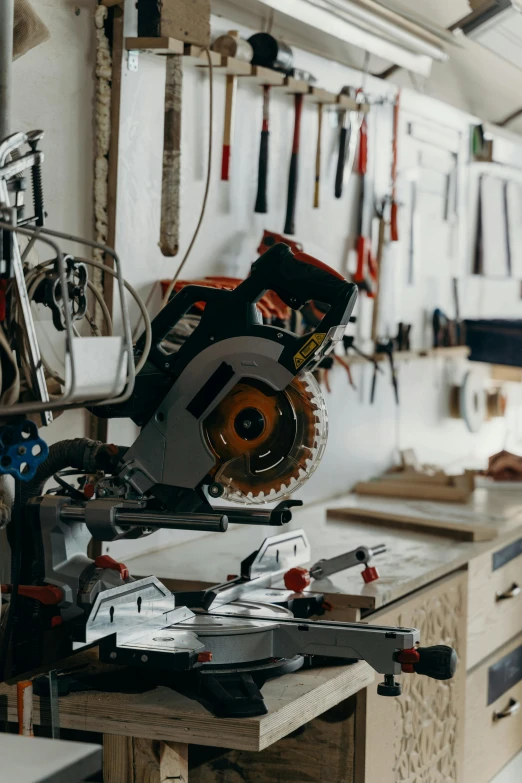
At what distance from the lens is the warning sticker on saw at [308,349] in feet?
5.88

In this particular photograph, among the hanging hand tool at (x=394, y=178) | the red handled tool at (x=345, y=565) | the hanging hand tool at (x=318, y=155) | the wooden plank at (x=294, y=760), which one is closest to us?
the wooden plank at (x=294, y=760)

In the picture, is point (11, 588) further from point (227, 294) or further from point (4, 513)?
point (227, 294)

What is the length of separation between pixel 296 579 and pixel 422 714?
2.02ft

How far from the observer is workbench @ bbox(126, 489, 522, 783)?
2.28m

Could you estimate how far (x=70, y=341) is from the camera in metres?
1.51

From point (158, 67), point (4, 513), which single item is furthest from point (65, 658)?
point (158, 67)

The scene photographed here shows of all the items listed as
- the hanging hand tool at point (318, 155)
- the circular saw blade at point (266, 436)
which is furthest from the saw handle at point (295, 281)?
the hanging hand tool at point (318, 155)

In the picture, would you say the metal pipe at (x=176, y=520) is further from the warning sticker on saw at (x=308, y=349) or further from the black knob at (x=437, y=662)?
the black knob at (x=437, y=662)

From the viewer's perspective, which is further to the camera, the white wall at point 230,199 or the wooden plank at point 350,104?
the wooden plank at point 350,104

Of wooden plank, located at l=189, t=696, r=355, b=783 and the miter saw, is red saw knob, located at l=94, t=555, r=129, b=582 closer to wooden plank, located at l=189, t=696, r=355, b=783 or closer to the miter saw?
the miter saw

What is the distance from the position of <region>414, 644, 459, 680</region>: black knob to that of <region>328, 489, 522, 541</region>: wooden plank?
133 centimetres

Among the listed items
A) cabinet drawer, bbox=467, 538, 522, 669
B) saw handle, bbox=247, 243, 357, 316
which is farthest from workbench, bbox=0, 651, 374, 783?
cabinet drawer, bbox=467, 538, 522, 669

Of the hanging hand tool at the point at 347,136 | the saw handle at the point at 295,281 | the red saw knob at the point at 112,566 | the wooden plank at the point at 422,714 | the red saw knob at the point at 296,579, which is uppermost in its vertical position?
the hanging hand tool at the point at 347,136

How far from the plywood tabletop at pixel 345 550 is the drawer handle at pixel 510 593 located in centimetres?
17
